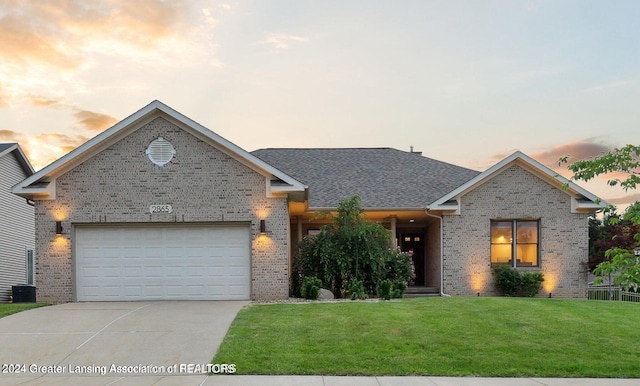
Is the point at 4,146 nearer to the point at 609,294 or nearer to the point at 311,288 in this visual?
the point at 311,288

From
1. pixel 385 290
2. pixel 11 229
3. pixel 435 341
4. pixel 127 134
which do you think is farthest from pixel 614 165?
pixel 11 229

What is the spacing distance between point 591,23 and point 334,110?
974cm

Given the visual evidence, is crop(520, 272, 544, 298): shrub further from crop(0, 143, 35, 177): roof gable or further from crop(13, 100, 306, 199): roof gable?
crop(0, 143, 35, 177): roof gable

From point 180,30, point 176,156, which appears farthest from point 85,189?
point 180,30

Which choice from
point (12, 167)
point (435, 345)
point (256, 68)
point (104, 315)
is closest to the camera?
point (435, 345)

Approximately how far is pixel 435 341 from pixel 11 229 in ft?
69.4

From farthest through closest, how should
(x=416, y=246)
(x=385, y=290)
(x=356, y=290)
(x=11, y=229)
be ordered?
1. (x=11, y=229)
2. (x=416, y=246)
3. (x=356, y=290)
4. (x=385, y=290)

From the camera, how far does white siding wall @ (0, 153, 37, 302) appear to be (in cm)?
2259

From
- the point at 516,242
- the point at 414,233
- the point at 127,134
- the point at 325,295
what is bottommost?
the point at 325,295

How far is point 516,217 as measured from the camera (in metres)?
18.4

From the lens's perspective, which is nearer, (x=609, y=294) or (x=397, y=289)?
(x=397, y=289)

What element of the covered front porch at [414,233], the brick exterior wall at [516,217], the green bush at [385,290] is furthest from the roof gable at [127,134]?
the brick exterior wall at [516,217]

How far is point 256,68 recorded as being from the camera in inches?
735

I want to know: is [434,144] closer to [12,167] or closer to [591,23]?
[591,23]
